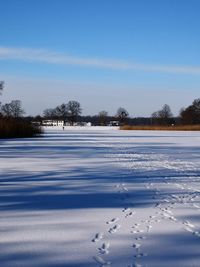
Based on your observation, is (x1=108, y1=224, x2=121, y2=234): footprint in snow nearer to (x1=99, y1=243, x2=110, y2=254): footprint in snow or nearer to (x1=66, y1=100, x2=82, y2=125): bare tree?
(x1=99, y1=243, x2=110, y2=254): footprint in snow

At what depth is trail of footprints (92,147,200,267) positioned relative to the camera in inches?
206

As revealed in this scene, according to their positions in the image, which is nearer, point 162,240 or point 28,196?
point 162,240

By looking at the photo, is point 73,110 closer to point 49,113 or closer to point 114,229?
point 49,113

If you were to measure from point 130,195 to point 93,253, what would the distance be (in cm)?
446

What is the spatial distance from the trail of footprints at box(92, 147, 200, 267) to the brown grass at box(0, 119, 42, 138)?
3515 centimetres

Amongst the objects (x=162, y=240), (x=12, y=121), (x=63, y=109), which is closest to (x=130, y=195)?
(x=162, y=240)

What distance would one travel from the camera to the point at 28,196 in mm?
9219

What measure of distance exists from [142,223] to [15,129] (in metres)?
40.3

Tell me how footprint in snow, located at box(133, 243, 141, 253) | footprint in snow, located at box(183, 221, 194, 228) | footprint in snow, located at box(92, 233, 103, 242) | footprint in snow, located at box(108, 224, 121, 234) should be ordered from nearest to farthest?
footprint in snow, located at box(133, 243, 141, 253)
footprint in snow, located at box(92, 233, 103, 242)
footprint in snow, located at box(108, 224, 121, 234)
footprint in snow, located at box(183, 221, 194, 228)

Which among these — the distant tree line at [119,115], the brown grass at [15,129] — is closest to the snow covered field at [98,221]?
the brown grass at [15,129]

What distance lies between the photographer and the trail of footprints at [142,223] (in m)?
5.23

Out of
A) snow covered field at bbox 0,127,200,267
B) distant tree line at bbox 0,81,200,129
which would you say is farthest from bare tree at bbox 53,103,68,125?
snow covered field at bbox 0,127,200,267

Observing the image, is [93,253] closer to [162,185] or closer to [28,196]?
[28,196]

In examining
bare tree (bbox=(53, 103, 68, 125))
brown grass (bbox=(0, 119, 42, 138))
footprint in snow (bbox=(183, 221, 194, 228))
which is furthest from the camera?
bare tree (bbox=(53, 103, 68, 125))
